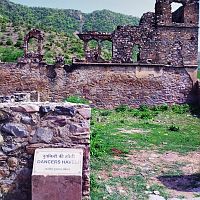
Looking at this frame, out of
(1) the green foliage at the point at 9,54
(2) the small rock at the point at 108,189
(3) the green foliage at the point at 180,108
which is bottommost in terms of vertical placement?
(2) the small rock at the point at 108,189

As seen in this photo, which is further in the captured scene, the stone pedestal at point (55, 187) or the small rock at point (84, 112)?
the small rock at point (84, 112)

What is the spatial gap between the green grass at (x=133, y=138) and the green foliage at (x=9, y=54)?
32.1ft

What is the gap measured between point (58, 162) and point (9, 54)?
23.2m

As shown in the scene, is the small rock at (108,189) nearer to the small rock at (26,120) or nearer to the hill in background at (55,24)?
the small rock at (26,120)

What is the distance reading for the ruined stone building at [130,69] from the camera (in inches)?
677

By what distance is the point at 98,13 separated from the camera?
5400 centimetres

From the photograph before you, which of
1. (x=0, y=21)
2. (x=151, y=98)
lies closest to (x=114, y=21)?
(x=0, y=21)

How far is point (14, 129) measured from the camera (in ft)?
15.7

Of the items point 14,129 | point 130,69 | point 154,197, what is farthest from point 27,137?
point 130,69

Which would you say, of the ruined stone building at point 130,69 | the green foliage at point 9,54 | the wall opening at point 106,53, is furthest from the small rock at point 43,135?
the green foliage at point 9,54

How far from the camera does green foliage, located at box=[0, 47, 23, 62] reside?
2506cm

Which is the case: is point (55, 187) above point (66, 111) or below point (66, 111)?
below

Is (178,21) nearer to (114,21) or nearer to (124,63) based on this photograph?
(124,63)

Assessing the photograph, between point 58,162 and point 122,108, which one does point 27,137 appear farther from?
point 122,108
